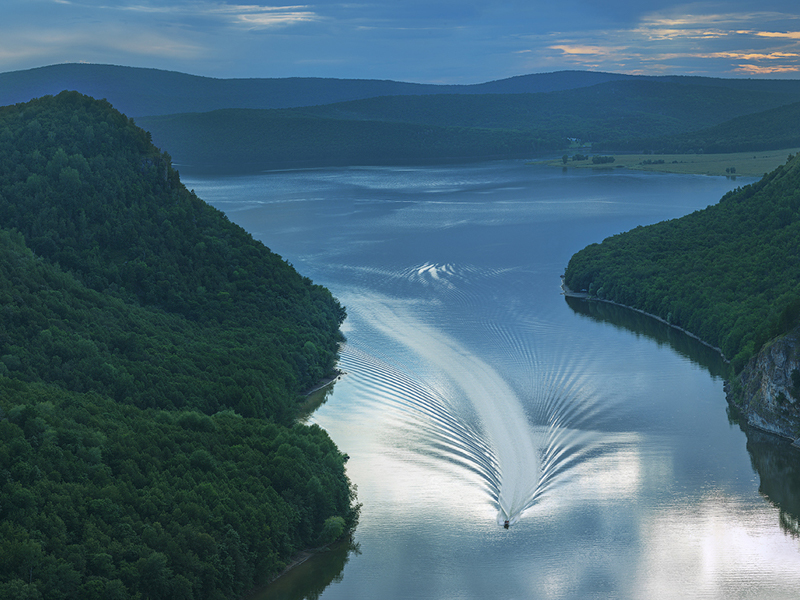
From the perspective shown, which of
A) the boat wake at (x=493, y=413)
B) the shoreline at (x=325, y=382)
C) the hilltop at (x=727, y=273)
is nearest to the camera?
the boat wake at (x=493, y=413)

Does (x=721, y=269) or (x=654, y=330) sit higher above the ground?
(x=721, y=269)

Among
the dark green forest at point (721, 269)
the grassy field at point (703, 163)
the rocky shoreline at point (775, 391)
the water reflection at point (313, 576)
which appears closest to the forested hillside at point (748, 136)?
the grassy field at point (703, 163)

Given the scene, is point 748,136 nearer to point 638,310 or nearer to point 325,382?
point 638,310

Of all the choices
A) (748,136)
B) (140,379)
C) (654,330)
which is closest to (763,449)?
(654,330)

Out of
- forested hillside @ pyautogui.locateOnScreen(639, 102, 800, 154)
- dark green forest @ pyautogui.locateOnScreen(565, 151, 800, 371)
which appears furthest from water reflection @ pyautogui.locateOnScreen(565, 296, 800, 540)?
forested hillside @ pyautogui.locateOnScreen(639, 102, 800, 154)

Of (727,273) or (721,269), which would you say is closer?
(727,273)

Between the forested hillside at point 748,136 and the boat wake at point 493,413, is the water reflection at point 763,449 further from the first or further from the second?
the forested hillside at point 748,136
